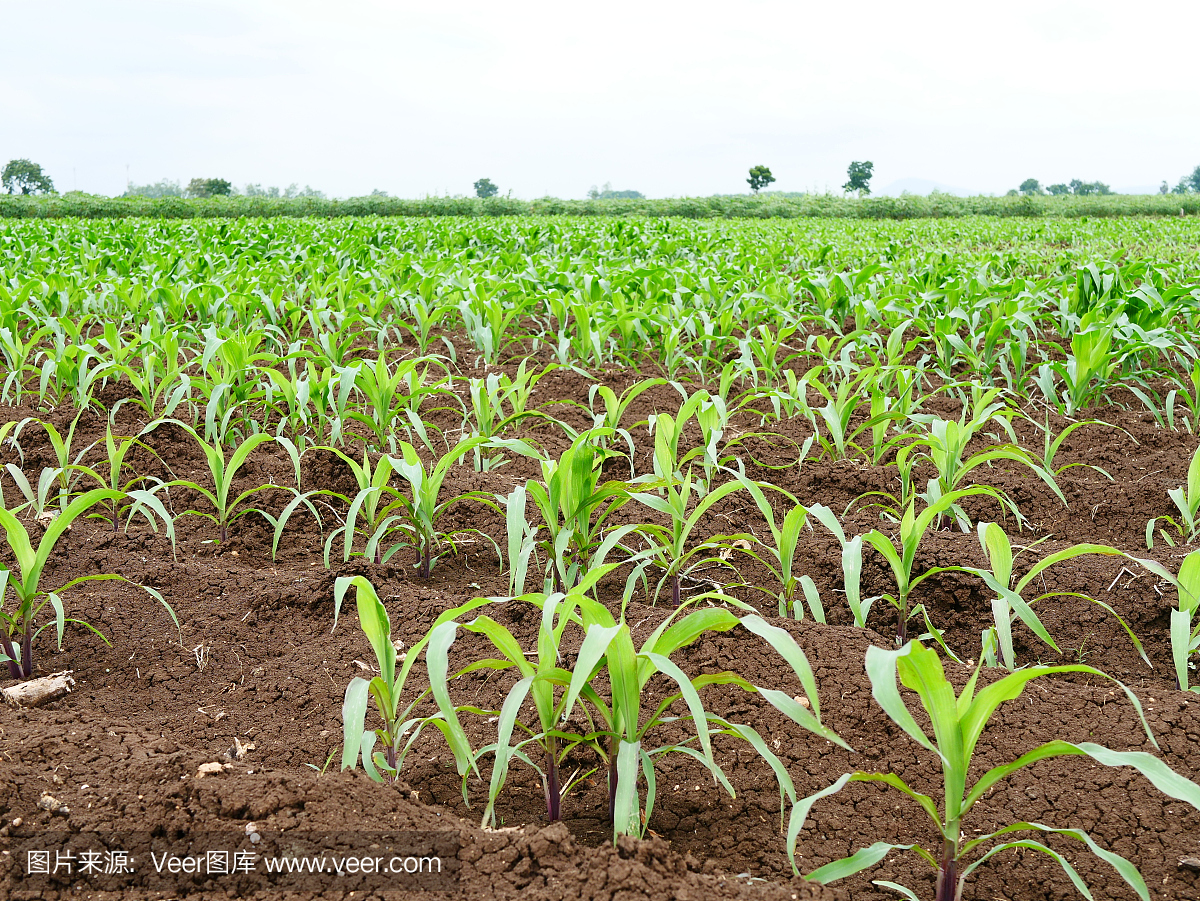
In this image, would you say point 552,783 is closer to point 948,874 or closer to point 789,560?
point 948,874

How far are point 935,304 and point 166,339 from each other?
444 centimetres

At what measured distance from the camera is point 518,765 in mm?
1490

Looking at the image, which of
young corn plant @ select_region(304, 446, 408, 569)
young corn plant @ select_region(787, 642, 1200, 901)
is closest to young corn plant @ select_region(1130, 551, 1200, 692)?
young corn plant @ select_region(787, 642, 1200, 901)

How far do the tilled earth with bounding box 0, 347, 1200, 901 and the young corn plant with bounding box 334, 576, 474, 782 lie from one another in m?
0.07

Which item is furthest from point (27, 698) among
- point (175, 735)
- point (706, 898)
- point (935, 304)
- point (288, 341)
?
point (935, 304)

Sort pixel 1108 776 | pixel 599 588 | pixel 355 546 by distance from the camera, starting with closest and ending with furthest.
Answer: pixel 1108 776 → pixel 599 588 → pixel 355 546

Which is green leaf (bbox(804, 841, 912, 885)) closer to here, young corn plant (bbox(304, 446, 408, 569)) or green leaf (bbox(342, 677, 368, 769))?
green leaf (bbox(342, 677, 368, 769))

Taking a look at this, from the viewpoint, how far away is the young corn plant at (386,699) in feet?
3.96

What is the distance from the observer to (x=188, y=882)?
110 centimetres

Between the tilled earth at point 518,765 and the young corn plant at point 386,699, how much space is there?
65 millimetres

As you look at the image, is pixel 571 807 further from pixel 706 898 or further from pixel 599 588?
pixel 599 588

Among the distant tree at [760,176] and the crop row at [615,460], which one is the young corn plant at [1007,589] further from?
the distant tree at [760,176]

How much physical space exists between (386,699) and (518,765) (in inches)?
11.5

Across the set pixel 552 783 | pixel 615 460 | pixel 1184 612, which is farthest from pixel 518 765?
pixel 615 460
